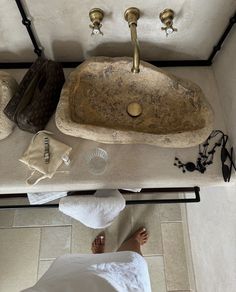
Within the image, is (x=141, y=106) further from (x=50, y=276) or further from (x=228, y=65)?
(x=50, y=276)

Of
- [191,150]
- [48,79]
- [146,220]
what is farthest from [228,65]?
[146,220]

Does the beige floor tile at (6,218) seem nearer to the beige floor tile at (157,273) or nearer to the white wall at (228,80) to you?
the beige floor tile at (157,273)

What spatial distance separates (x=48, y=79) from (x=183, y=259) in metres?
1.40

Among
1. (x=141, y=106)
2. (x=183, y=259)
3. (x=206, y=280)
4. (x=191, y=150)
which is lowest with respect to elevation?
(x=206, y=280)

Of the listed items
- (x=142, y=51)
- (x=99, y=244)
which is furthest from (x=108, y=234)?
(x=142, y=51)

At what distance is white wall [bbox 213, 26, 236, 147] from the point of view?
1.02 meters

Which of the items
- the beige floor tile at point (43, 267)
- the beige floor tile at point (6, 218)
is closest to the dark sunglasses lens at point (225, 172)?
the beige floor tile at point (43, 267)

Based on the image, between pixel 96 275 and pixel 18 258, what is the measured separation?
3.09ft

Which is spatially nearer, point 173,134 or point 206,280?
point 173,134

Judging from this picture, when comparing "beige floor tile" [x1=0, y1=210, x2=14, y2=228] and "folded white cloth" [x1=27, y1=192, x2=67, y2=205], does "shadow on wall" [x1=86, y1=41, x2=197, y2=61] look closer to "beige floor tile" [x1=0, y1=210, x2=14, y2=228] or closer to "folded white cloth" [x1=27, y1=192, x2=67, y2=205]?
"folded white cloth" [x1=27, y1=192, x2=67, y2=205]

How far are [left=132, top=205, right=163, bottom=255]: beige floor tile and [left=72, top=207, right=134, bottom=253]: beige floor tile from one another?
5 cm

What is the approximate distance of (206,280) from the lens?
1.44 m

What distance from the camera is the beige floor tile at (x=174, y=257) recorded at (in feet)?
5.62

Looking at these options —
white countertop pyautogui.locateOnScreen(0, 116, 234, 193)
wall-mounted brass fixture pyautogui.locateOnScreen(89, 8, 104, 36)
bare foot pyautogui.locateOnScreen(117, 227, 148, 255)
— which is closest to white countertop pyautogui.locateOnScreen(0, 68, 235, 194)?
white countertop pyautogui.locateOnScreen(0, 116, 234, 193)
